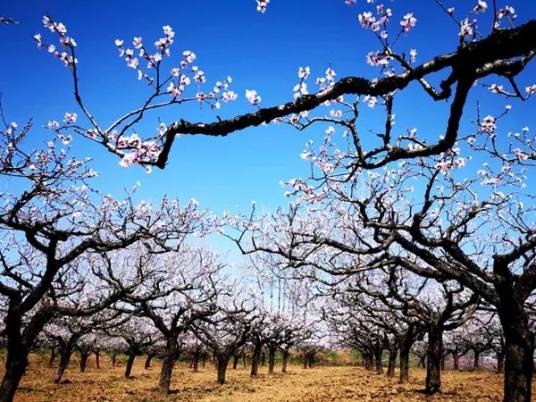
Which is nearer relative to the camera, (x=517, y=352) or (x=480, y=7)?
(x=480, y=7)

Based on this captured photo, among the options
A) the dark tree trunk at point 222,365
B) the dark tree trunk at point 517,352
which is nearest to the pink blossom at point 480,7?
the dark tree trunk at point 517,352

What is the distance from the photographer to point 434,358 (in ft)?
55.5

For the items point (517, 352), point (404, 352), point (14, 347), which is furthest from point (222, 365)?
point (517, 352)

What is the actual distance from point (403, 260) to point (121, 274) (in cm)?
2407

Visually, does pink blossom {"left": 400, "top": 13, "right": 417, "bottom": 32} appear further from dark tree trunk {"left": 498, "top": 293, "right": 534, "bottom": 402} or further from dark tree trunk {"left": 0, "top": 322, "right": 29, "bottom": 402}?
dark tree trunk {"left": 0, "top": 322, "right": 29, "bottom": 402}

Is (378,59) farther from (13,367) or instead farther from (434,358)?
(434,358)

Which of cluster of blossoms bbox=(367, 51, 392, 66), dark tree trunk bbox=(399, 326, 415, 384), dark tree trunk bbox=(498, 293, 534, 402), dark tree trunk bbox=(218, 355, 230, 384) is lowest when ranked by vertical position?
dark tree trunk bbox=(218, 355, 230, 384)

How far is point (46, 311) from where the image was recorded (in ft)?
36.1

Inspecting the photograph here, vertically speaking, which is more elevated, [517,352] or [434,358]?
[517,352]

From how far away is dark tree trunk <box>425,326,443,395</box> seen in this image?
1655 centimetres

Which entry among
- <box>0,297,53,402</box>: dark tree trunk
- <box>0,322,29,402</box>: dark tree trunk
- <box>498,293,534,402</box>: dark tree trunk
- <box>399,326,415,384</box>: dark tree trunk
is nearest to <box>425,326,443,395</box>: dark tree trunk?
<box>399,326,415,384</box>: dark tree trunk

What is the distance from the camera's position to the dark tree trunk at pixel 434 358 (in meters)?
16.5

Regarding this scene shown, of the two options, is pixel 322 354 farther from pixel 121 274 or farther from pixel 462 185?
pixel 462 185

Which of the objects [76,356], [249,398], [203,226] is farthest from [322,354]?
[203,226]
